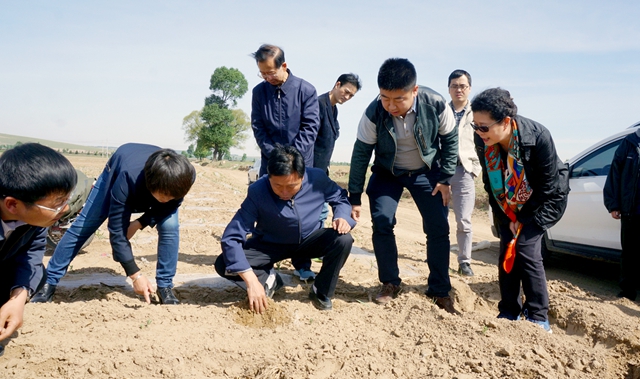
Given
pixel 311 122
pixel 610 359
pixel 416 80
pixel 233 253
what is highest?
pixel 416 80

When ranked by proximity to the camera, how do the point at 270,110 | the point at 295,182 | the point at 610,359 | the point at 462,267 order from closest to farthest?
the point at 610,359, the point at 295,182, the point at 270,110, the point at 462,267

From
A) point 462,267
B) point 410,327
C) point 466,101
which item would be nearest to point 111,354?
point 410,327

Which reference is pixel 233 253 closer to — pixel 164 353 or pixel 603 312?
pixel 164 353

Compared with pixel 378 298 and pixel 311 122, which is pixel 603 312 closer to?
pixel 378 298

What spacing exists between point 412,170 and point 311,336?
157 centimetres

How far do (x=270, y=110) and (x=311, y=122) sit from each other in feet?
1.29

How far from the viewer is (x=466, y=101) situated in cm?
512

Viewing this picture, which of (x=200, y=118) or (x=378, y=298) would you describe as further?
(x=200, y=118)

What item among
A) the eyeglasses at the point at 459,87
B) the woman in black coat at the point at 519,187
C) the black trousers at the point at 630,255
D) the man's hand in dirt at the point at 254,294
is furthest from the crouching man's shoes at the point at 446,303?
the eyeglasses at the point at 459,87

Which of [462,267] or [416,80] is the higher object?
[416,80]

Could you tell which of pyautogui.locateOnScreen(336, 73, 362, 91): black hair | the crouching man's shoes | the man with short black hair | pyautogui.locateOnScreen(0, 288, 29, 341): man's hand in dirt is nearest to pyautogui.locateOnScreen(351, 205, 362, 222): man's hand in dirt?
the man with short black hair

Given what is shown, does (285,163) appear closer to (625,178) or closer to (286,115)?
(286,115)

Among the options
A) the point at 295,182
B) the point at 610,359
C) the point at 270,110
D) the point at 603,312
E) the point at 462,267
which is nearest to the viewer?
the point at 610,359

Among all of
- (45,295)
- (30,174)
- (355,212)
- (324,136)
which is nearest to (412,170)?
(355,212)
